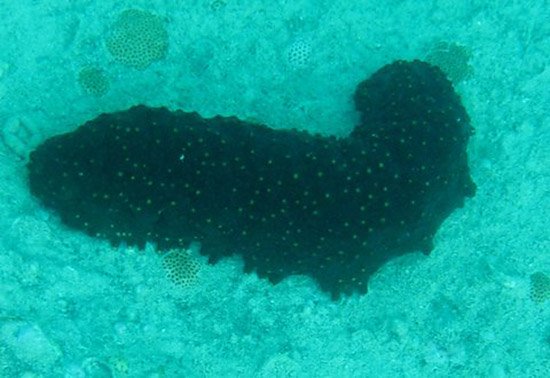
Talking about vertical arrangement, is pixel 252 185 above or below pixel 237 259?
above

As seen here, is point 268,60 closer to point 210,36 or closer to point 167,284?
point 210,36

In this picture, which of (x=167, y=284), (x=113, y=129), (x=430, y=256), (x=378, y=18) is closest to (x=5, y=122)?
(x=113, y=129)

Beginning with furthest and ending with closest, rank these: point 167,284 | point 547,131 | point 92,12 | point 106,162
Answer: point 547,131
point 92,12
point 167,284
point 106,162

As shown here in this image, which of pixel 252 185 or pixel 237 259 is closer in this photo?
pixel 252 185

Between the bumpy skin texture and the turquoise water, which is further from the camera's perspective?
the turquoise water
